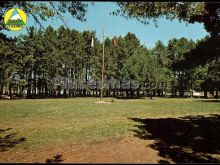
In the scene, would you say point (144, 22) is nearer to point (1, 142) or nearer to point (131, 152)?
point (131, 152)

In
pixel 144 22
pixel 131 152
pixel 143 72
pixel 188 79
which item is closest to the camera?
pixel 131 152

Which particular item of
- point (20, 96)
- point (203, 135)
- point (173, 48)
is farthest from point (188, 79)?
point (203, 135)

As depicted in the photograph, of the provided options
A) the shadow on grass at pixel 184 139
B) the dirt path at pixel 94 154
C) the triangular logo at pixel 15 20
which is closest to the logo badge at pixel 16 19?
the triangular logo at pixel 15 20

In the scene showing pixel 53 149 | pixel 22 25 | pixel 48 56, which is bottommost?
pixel 53 149

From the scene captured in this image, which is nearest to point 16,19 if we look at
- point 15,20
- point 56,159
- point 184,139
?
point 15,20

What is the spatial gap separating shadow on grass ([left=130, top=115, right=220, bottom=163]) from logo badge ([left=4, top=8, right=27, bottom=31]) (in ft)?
24.6

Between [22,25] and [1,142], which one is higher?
[22,25]

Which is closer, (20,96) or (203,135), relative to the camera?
(203,135)

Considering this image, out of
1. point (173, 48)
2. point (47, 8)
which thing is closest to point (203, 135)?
point (47, 8)

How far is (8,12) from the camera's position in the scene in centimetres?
1235

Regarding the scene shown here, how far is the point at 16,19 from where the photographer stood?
12586 millimetres

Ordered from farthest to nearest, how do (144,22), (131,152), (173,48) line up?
(173,48) → (144,22) → (131,152)

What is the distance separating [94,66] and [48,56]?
15.2 m

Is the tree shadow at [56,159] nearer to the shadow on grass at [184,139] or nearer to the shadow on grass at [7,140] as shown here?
the shadow on grass at [7,140]
